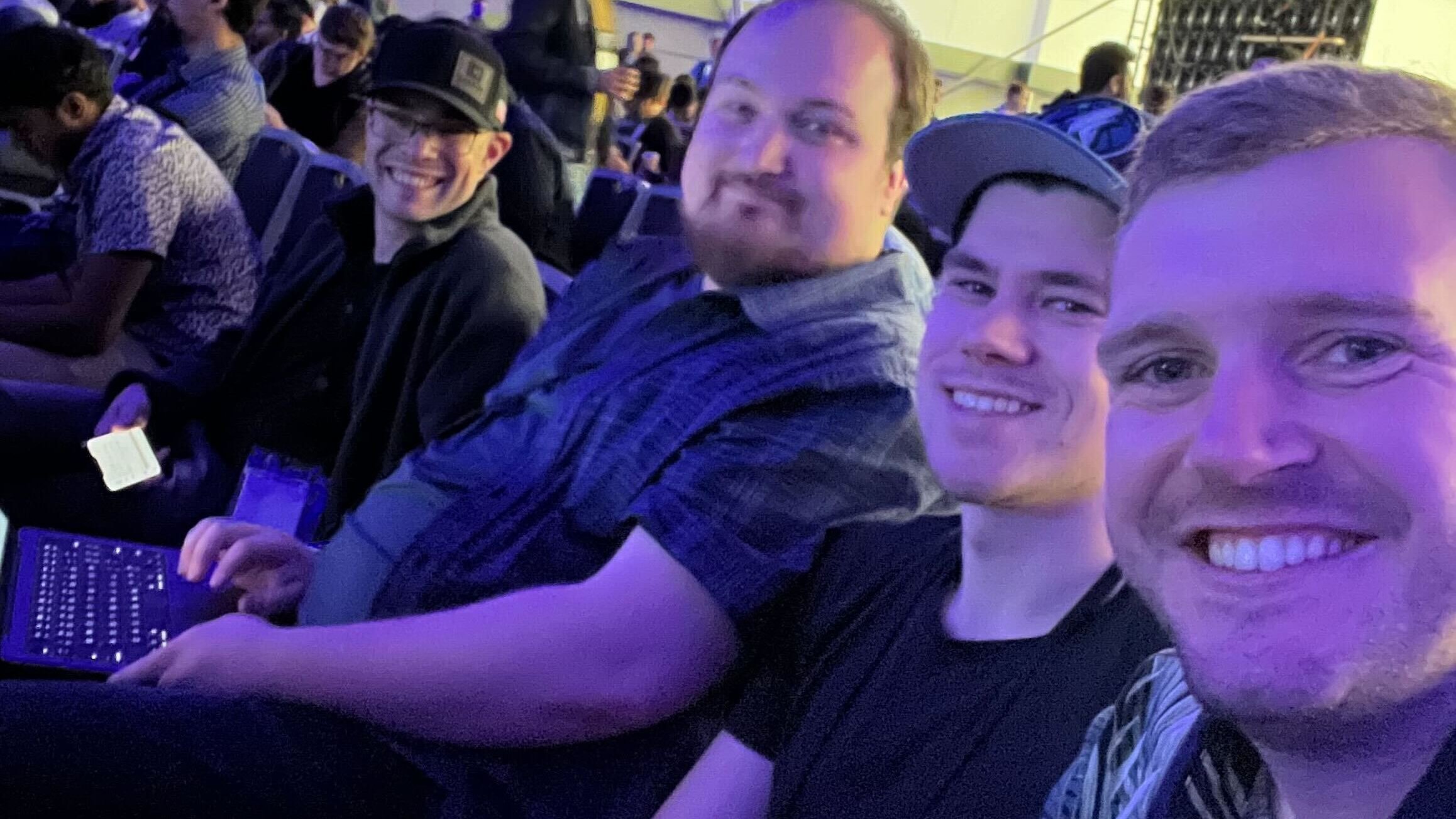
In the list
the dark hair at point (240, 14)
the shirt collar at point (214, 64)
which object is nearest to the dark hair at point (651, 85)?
the dark hair at point (240, 14)

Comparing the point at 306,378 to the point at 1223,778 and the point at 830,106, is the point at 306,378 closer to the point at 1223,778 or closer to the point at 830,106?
the point at 830,106

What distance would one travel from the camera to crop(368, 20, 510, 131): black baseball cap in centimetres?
227

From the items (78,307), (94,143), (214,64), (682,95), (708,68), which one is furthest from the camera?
(682,95)

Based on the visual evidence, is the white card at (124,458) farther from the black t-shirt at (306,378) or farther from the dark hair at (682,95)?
the dark hair at (682,95)

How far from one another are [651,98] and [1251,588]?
7540 millimetres

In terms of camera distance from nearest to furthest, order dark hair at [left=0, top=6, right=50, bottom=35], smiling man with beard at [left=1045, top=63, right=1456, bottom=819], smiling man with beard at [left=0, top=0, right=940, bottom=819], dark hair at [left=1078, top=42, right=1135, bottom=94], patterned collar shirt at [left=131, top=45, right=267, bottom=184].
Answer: smiling man with beard at [left=1045, top=63, right=1456, bottom=819]
smiling man with beard at [left=0, top=0, right=940, bottom=819]
patterned collar shirt at [left=131, top=45, right=267, bottom=184]
dark hair at [left=0, top=6, right=50, bottom=35]
dark hair at [left=1078, top=42, right=1135, bottom=94]

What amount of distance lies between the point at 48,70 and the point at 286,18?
3.47m

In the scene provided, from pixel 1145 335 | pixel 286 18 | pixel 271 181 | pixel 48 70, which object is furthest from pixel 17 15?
pixel 1145 335

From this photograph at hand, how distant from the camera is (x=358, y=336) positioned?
230cm

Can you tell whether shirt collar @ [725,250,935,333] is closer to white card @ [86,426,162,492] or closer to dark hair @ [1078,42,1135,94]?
white card @ [86,426,162,492]

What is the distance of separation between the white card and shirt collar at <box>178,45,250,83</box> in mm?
1769

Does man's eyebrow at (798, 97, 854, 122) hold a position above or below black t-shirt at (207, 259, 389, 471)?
above

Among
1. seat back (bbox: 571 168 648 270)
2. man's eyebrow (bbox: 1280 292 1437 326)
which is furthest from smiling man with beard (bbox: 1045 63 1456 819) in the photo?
seat back (bbox: 571 168 648 270)

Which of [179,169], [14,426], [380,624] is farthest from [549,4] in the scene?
[380,624]
